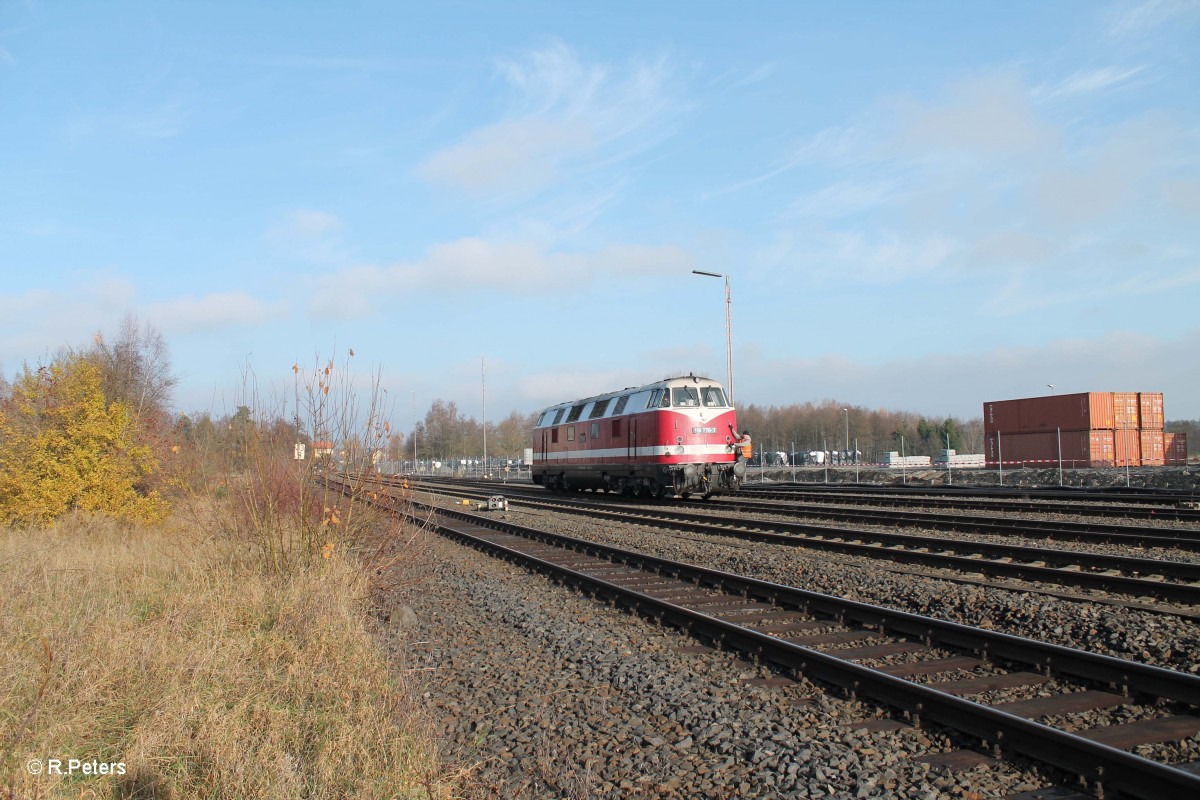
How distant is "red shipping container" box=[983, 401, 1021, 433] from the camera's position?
132 ft

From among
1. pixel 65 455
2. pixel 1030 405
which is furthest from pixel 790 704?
pixel 1030 405

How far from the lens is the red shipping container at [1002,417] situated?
40156mm

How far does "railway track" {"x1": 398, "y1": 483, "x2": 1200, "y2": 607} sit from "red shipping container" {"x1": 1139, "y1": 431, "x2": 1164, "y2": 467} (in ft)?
102

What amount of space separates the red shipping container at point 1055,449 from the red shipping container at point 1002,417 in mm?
370

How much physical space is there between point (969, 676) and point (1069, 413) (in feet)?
120

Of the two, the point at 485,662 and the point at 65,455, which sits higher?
the point at 65,455

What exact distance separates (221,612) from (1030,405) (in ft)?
134

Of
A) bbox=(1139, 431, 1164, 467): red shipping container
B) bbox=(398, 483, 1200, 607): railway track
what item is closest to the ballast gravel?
bbox=(398, 483, 1200, 607): railway track

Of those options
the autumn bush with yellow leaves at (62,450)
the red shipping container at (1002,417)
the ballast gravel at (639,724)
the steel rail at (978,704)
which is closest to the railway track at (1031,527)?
the steel rail at (978,704)

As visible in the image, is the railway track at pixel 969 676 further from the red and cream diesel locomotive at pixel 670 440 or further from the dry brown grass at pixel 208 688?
the red and cream diesel locomotive at pixel 670 440

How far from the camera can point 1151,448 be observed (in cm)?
3872

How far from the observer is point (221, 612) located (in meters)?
6.84

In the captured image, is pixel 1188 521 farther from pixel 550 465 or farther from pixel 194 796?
pixel 550 465

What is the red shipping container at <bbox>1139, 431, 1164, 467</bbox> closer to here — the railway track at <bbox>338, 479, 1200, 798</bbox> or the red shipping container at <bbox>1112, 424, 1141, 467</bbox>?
the red shipping container at <bbox>1112, 424, 1141, 467</bbox>
